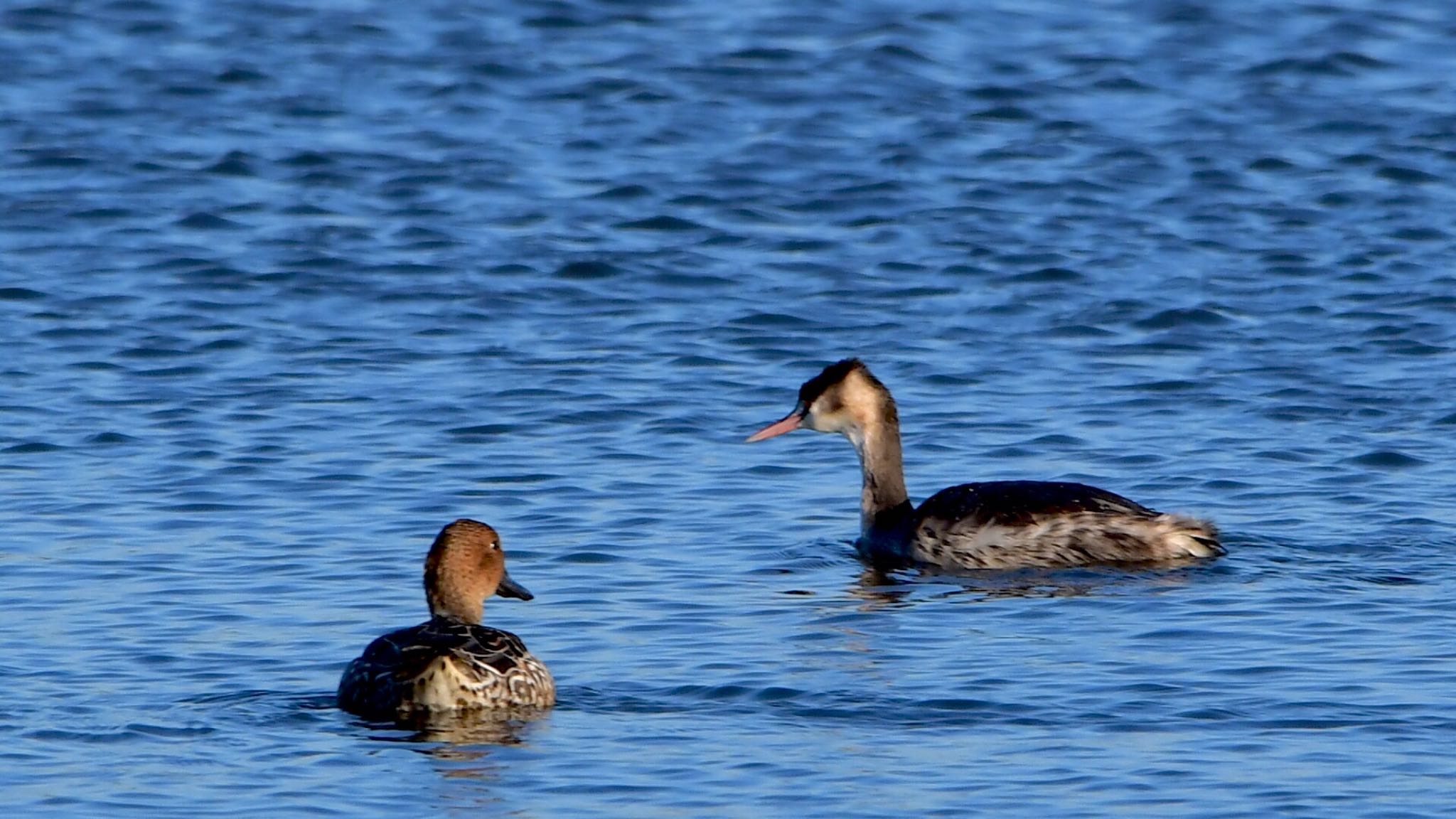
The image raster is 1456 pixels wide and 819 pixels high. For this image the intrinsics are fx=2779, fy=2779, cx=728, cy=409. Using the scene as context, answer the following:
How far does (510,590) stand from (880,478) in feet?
11.4

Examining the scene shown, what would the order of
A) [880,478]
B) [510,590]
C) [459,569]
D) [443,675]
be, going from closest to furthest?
[443,675] → [459,569] → [510,590] → [880,478]

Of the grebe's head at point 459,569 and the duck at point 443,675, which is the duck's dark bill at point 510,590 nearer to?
the grebe's head at point 459,569

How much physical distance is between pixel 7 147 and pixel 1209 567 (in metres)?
15.2

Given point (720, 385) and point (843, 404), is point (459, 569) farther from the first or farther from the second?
point (720, 385)

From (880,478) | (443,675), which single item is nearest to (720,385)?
(880,478)

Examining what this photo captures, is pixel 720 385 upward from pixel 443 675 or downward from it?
downward

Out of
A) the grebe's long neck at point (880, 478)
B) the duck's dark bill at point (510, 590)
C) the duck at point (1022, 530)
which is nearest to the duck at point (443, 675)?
the duck's dark bill at point (510, 590)

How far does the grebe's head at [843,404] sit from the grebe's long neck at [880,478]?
0.10ft

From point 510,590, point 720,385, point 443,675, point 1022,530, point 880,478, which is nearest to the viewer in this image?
point 443,675

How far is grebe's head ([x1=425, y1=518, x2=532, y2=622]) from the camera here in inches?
434

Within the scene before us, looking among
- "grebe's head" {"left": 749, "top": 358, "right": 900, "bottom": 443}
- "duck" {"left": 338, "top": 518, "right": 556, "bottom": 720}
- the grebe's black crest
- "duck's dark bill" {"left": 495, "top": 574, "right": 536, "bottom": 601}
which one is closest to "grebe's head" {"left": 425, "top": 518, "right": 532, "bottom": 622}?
"duck's dark bill" {"left": 495, "top": 574, "right": 536, "bottom": 601}

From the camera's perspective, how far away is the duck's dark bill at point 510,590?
37.5ft

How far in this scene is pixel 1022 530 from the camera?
13383 mm

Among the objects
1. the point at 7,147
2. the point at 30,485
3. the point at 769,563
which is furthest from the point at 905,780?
the point at 7,147
